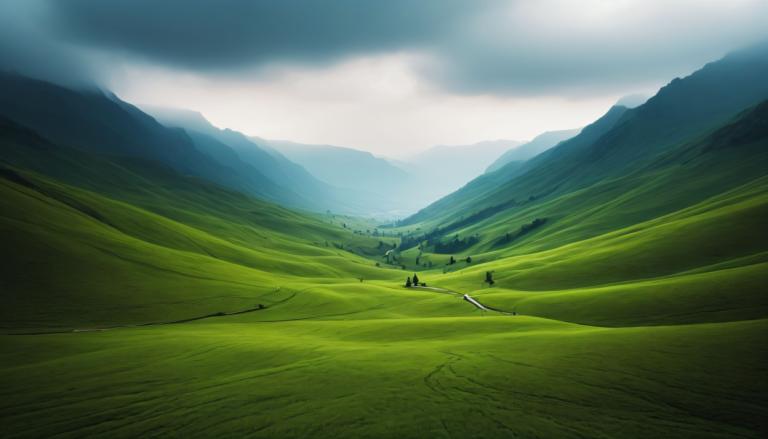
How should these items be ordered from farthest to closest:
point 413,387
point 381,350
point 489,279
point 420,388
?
point 489,279 → point 381,350 → point 413,387 → point 420,388

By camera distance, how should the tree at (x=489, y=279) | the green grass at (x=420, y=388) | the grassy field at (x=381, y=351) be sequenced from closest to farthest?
the green grass at (x=420, y=388) → the grassy field at (x=381, y=351) → the tree at (x=489, y=279)

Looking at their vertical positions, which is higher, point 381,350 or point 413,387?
point 381,350

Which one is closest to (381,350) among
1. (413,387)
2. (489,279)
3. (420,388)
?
(413,387)

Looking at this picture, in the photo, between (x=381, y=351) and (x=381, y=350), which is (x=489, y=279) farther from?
(x=381, y=351)

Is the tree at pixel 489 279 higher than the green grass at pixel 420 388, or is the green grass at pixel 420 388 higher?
the tree at pixel 489 279

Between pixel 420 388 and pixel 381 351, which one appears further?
pixel 381 351

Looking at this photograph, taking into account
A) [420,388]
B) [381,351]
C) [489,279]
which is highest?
[489,279]

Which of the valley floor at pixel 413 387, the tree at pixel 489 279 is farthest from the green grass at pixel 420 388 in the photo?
the tree at pixel 489 279

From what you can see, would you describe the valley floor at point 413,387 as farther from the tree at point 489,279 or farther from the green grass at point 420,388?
the tree at point 489,279

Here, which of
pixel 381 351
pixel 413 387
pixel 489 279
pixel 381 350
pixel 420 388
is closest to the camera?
pixel 420 388

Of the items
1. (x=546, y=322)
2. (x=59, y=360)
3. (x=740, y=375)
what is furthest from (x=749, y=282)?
(x=59, y=360)

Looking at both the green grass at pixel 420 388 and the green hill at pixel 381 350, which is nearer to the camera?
the green grass at pixel 420 388

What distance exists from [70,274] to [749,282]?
150 m

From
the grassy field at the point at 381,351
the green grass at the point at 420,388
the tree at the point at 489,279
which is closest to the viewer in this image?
the green grass at the point at 420,388
